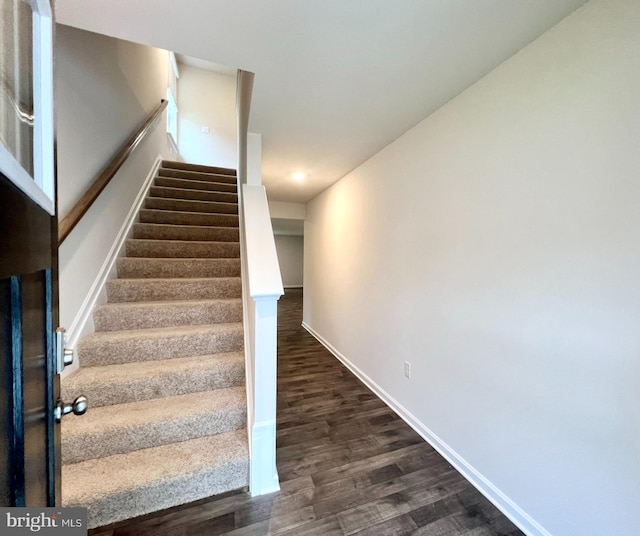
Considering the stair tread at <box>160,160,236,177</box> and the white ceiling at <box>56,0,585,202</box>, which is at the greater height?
the stair tread at <box>160,160,236,177</box>

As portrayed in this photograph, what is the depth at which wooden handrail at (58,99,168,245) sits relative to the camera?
4.62ft

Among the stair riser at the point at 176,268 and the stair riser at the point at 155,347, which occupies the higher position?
the stair riser at the point at 176,268

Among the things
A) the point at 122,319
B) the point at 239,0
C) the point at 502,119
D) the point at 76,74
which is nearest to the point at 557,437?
the point at 502,119

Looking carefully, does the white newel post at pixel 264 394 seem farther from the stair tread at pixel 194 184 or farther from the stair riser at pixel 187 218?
the stair tread at pixel 194 184

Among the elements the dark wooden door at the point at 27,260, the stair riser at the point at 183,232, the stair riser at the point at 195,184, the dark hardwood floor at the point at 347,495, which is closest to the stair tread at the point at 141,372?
the dark hardwood floor at the point at 347,495

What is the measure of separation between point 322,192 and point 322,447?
3.04 meters

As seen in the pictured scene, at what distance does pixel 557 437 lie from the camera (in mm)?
1121

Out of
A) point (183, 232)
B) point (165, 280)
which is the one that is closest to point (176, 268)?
point (165, 280)

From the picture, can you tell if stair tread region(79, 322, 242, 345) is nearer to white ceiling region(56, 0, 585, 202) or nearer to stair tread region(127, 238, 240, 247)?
stair tread region(127, 238, 240, 247)

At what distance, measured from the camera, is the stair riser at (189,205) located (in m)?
2.96

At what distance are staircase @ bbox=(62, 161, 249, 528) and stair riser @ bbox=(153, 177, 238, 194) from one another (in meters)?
1.07

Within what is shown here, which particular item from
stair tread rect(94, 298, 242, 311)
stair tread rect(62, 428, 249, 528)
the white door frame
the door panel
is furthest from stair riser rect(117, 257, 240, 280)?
the door panel

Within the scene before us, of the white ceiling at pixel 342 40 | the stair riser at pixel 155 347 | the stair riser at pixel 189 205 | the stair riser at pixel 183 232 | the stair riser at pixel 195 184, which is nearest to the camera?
the white ceiling at pixel 342 40

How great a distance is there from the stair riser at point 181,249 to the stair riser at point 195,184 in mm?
1253
